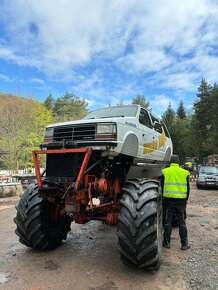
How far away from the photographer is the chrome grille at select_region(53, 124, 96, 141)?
5586mm

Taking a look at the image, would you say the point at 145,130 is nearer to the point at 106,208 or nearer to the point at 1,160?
the point at 106,208

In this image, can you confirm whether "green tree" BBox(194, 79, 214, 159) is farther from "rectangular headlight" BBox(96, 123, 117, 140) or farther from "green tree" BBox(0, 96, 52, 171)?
"rectangular headlight" BBox(96, 123, 117, 140)

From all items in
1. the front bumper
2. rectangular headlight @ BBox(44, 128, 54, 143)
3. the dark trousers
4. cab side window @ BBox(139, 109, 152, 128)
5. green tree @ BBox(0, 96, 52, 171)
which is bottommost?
the dark trousers

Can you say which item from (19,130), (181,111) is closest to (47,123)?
(19,130)

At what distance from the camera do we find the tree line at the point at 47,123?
3462 centimetres

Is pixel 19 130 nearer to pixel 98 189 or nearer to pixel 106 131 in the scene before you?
pixel 106 131

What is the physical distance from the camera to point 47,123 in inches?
1470

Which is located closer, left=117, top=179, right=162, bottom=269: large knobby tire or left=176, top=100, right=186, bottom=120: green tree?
left=117, top=179, right=162, bottom=269: large knobby tire

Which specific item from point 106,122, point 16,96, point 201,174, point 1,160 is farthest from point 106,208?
point 16,96

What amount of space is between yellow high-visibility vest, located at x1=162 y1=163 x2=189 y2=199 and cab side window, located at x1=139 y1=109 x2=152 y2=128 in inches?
45.9

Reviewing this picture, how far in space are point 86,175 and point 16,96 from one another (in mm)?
36341

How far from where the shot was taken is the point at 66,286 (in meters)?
4.59

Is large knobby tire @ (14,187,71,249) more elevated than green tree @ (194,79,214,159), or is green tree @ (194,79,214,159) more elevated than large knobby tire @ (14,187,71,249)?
green tree @ (194,79,214,159)

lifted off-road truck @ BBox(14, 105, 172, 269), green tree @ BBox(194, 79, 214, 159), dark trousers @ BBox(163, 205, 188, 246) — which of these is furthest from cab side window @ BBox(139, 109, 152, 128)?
green tree @ BBox(194, 79, 214, 159)
